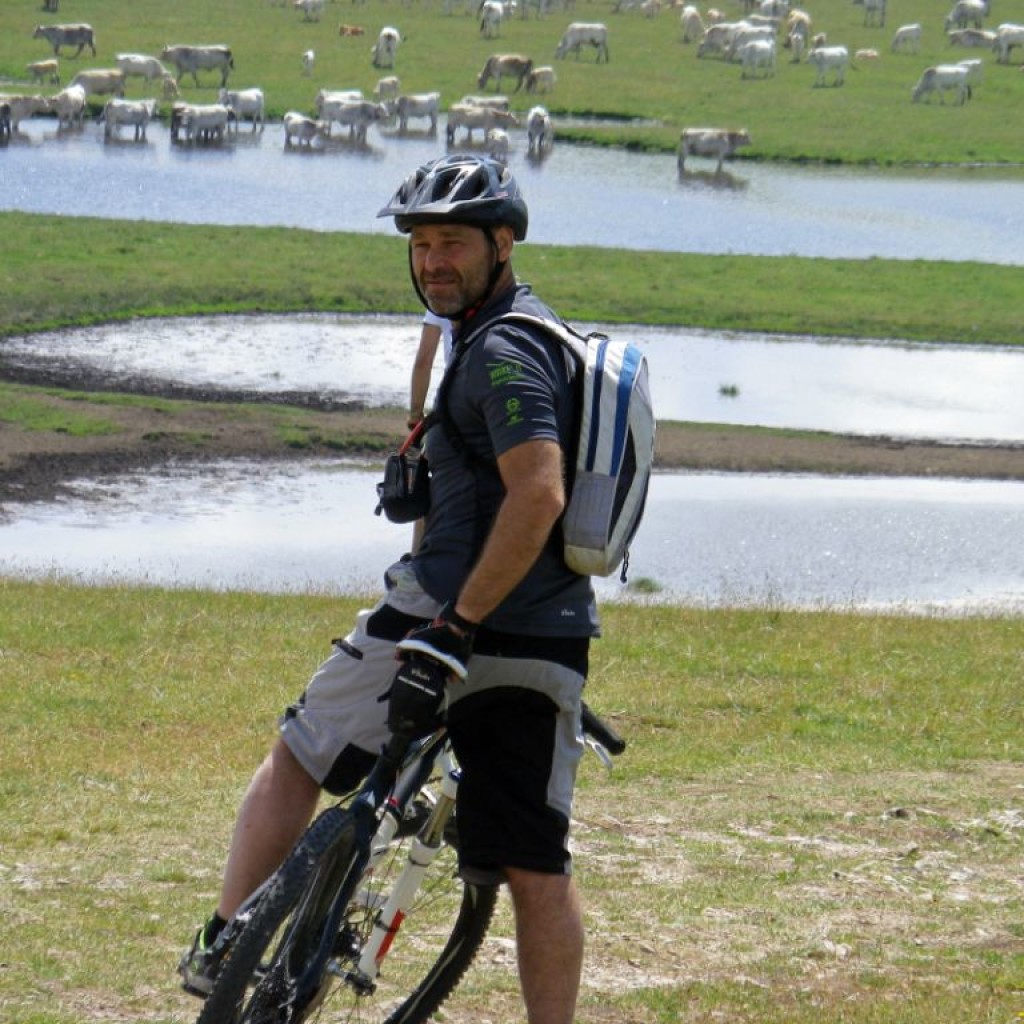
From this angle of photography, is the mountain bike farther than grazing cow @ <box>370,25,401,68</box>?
No

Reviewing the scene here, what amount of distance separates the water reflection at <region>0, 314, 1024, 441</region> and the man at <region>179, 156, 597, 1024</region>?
18261mm

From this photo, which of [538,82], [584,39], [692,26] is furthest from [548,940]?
[692,26]

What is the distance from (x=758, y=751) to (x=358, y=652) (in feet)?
15.0

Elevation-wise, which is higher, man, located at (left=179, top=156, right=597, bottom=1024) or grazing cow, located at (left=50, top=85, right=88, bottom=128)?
man, located at (left=179, top=156, right=597, bottom=1024)

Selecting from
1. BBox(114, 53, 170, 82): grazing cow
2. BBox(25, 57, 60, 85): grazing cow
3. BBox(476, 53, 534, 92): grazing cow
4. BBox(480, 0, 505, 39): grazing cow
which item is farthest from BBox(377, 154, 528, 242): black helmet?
BBox(480, 0, 505, 39): grazing cow

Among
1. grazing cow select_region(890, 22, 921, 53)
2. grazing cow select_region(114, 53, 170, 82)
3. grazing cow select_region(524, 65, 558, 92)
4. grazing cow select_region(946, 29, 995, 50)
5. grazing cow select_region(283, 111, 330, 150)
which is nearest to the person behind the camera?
grazing cow select_region(283, 111, 330, 150)

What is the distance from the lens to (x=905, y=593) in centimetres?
1672

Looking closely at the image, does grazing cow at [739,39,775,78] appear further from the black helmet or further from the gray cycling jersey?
the gray cycling jersey

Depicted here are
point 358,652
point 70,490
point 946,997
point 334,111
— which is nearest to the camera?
point 358,652

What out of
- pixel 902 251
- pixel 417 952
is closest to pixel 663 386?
pixel 902 251

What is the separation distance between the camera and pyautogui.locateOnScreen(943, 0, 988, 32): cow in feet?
265

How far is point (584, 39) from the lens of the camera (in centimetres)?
6944

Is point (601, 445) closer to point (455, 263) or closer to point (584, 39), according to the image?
point (455, 263)

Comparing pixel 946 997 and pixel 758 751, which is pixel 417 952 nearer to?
pixel 946 997
